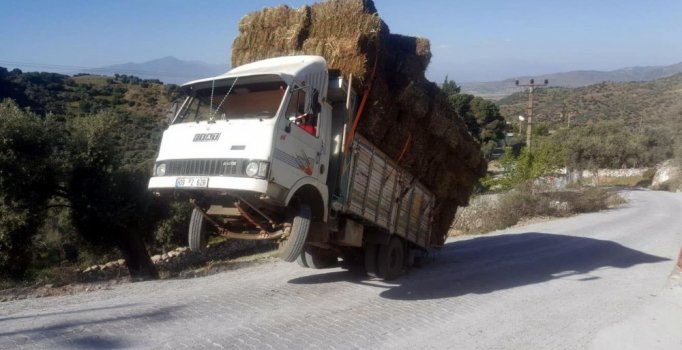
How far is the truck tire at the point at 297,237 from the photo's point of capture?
743 centimetres

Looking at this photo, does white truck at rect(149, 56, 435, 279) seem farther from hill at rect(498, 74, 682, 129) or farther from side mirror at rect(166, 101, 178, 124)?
hill at rect(498, 74, 682, 129)

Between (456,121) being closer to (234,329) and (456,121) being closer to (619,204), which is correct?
(234,329)

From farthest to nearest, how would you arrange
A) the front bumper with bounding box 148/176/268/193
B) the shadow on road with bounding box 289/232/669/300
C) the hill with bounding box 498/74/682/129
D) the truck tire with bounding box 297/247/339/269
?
1. the hill with bounding box 498/74/682/129
2. the truck tire with bounding box 297/247/339/269
3. the shadow on road with bounding box 289/232/669/300
4. the front bumper with bounding box 148/176/268/193

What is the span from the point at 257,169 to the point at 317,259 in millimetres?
3983

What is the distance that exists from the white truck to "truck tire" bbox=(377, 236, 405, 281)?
54cm

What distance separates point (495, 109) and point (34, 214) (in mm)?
48696

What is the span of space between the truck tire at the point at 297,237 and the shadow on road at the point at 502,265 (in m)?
2.04

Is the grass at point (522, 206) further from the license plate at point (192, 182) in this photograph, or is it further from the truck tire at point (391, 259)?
the license plate at point (192, 182)

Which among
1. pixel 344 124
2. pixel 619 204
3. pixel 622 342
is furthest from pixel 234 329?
pixel 619 204

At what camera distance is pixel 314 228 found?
26.5 feet

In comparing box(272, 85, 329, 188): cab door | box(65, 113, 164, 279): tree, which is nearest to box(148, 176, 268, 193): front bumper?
Result: box(272, 85, 329, 188): cab door

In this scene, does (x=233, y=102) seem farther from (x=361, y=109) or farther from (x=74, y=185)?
(x=74, y=185)

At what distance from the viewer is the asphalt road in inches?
247

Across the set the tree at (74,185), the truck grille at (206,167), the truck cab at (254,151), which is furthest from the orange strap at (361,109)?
the tree at (74,185)
